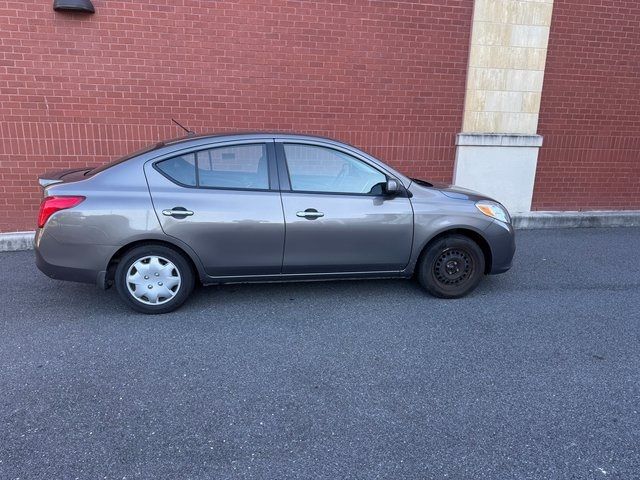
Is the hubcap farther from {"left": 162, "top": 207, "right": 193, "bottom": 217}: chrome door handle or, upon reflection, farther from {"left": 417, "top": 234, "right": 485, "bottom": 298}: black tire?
{"left": 162, "top": 207, "right": 193, "bottom": 217}: chrome door handle

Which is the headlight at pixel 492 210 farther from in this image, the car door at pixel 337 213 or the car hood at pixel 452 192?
the car door at pixel 337 213

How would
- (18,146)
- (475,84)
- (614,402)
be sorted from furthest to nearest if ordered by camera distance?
1. (475,84)
2. (18,146)
3. (614,402)

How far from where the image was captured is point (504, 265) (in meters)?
4.80

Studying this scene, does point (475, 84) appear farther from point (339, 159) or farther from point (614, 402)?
point (614, 402)

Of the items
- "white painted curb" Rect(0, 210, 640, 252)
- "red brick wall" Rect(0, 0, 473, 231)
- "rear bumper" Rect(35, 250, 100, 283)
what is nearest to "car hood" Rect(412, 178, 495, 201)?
"red brick wall" Rect(0, 0, 473, 231)

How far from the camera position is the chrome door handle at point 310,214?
14.0 ft

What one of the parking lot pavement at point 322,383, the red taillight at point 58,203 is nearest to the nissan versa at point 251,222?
the red taillight at point 58,203

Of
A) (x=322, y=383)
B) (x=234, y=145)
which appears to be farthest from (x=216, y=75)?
(x=322, y=383)

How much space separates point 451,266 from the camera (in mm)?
4684

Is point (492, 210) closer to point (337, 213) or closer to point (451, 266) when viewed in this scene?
point (451, 266)

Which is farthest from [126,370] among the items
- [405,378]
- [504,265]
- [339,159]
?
[504,265]

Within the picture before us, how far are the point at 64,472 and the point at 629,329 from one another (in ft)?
14.0

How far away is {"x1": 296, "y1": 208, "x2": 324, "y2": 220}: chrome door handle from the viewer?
14.0 feet

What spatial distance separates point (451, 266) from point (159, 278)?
8.77ft
